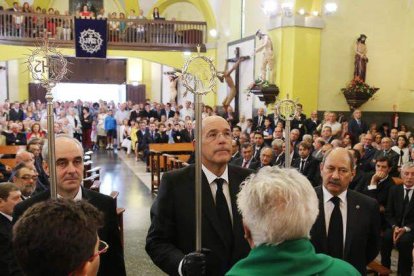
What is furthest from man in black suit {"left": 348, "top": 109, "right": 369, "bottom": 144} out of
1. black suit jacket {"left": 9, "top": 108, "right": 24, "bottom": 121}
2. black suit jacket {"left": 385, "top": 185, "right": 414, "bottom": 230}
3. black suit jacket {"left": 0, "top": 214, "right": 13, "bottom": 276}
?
black suit jacket {"left": 9, "top": 108, "right": 24, "bottom": 121}

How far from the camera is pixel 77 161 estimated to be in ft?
7.29

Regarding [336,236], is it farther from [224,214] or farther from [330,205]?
[224,214]

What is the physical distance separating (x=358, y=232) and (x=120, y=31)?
15287 mm

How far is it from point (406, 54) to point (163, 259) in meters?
11.4

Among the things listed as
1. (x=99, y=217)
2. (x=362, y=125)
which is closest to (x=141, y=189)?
(x=362, y=125)

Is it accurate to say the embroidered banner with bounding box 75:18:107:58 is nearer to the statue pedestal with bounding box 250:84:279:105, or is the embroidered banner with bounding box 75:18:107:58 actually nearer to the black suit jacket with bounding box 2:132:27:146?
the black suit jacket with bounding box 2:132:27:146

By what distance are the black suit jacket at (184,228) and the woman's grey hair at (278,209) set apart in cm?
77

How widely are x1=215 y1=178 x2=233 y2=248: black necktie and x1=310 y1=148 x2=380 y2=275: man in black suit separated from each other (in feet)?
1.99

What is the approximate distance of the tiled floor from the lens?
503 cm

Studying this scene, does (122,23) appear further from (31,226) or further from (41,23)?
(31,226)

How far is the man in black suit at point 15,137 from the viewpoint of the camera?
32.0 ft

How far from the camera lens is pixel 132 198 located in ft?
26.8

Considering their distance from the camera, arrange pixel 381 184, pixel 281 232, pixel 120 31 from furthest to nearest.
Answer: pixel 120 31
pixel 381 184
pixel 281 232

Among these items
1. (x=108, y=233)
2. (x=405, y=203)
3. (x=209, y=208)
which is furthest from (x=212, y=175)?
(x=405, y=203)
